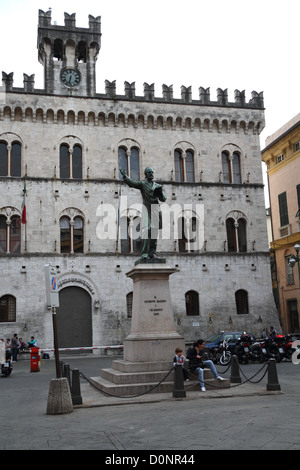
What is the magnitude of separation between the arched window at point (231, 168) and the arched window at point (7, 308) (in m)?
17.1

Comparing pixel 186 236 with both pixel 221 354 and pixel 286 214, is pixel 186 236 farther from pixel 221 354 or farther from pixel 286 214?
pixel 221 354

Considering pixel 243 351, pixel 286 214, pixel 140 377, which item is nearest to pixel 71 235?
pixel 243 351

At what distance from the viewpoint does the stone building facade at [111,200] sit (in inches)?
1229

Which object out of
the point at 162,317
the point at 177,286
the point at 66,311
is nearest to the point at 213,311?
the point at 177,286

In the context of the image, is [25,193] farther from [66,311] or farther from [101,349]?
[101,349]

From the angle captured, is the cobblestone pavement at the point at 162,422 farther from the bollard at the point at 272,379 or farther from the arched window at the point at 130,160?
the arched window at the point at 130,160

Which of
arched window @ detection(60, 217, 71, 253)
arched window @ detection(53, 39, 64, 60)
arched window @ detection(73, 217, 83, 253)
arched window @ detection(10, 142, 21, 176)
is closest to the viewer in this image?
arched window @ detection(60, 217, 71, 253)

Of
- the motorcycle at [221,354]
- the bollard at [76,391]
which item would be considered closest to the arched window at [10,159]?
the motorcycle at [221,354]

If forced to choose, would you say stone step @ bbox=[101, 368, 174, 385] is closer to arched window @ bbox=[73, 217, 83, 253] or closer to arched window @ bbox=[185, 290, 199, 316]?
arched window @ bbox=[73, 217, 83, 253]

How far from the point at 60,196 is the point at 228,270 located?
1255 centimetres

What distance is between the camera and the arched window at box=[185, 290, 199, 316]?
3309 cm

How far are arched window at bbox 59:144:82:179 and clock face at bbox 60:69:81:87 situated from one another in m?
4.47

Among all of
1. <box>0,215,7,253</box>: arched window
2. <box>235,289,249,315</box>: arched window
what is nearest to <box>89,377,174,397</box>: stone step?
A: <box>0,215,7,253</box>: arched window
